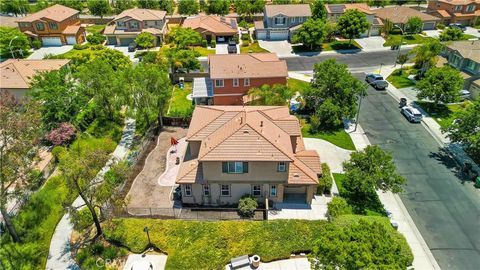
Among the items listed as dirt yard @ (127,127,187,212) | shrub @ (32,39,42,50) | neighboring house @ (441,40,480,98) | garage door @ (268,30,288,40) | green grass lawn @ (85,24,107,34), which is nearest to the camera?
dirt yard @ (127,127,187,212)

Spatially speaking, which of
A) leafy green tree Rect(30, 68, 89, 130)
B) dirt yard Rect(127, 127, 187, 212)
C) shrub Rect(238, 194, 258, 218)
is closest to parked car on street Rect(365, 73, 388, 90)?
dirt yard Rect(127, 127, 187, 212)

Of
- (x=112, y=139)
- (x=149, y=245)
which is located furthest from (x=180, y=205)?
(x=112, y=139)

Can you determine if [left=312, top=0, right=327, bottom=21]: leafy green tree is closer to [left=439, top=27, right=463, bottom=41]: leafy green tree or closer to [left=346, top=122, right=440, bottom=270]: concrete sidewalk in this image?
[left=439, top=27, right=463, bottom=41]: leafy green tree

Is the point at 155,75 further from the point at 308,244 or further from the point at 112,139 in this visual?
→ the point at 308,244

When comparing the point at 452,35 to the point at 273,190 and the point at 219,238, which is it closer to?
the point at 273,190

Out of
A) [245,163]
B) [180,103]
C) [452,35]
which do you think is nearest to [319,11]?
[452,35]
